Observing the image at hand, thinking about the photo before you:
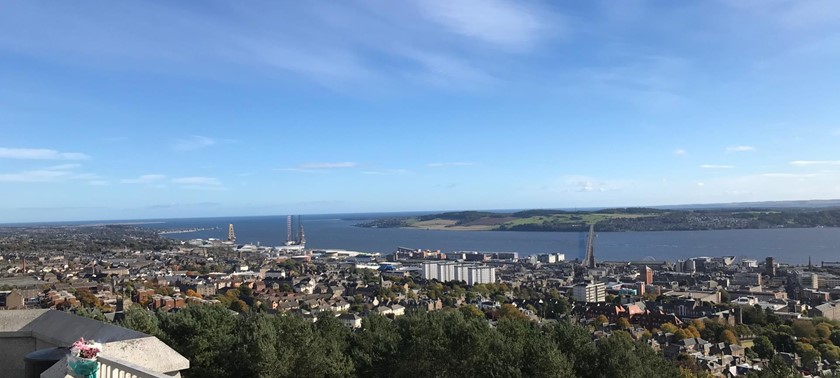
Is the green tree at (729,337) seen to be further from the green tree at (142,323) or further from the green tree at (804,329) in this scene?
the green tree at (142,323)

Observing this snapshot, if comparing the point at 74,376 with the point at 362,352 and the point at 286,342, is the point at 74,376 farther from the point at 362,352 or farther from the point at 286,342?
the point at 362,352

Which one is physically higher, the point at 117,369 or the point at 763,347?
the point at 117,369

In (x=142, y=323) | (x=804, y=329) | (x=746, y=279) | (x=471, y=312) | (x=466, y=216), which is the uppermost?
(x=142, y=323)

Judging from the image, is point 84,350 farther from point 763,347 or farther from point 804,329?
point 804,329

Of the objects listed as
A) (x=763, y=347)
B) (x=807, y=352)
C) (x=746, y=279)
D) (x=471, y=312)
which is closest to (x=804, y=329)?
(x=763, y=347)

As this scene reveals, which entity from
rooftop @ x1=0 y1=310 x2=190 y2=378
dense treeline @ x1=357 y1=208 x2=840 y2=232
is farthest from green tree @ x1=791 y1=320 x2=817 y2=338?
dense treeline @ x1=357 y1=208 x2=840 y2=232

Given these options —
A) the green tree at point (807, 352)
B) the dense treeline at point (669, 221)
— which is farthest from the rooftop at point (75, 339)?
the dense treeline at point (669, 221)
